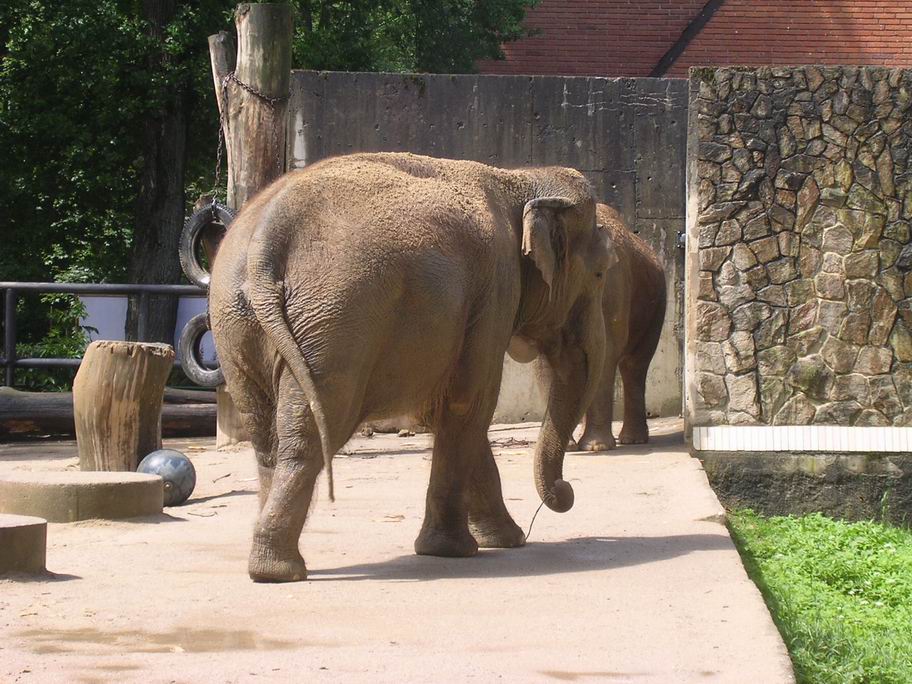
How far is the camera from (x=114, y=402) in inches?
356

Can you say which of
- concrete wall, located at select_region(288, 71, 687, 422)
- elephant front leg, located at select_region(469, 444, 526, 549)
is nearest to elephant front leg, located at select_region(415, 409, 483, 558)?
elephant front leg, located at select_region(469, 444, 526, 549)

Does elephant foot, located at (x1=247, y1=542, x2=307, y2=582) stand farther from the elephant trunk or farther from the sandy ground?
the elephant trunk

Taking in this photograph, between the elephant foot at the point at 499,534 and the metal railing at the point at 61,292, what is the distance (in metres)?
7.57

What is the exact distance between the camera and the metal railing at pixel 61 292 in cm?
1392

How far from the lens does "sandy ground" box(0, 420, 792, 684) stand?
4.29 metres

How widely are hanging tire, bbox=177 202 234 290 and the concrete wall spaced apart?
141 centimetres

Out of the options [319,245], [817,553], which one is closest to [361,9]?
[817,553]

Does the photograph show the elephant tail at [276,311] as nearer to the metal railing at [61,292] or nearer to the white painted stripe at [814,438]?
the white painted stripe at [814,438]

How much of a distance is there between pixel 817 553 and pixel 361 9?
49.1ft

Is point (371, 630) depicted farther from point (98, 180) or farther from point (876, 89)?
point (98, 180)

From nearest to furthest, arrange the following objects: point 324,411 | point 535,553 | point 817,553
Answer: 1. point 324,411
2. point 535,553
3. point 817,553

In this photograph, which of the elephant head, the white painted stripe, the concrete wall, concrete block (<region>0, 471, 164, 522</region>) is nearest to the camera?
the elephant head

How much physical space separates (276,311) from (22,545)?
1455 millimetres

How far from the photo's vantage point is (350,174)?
5.89 m
